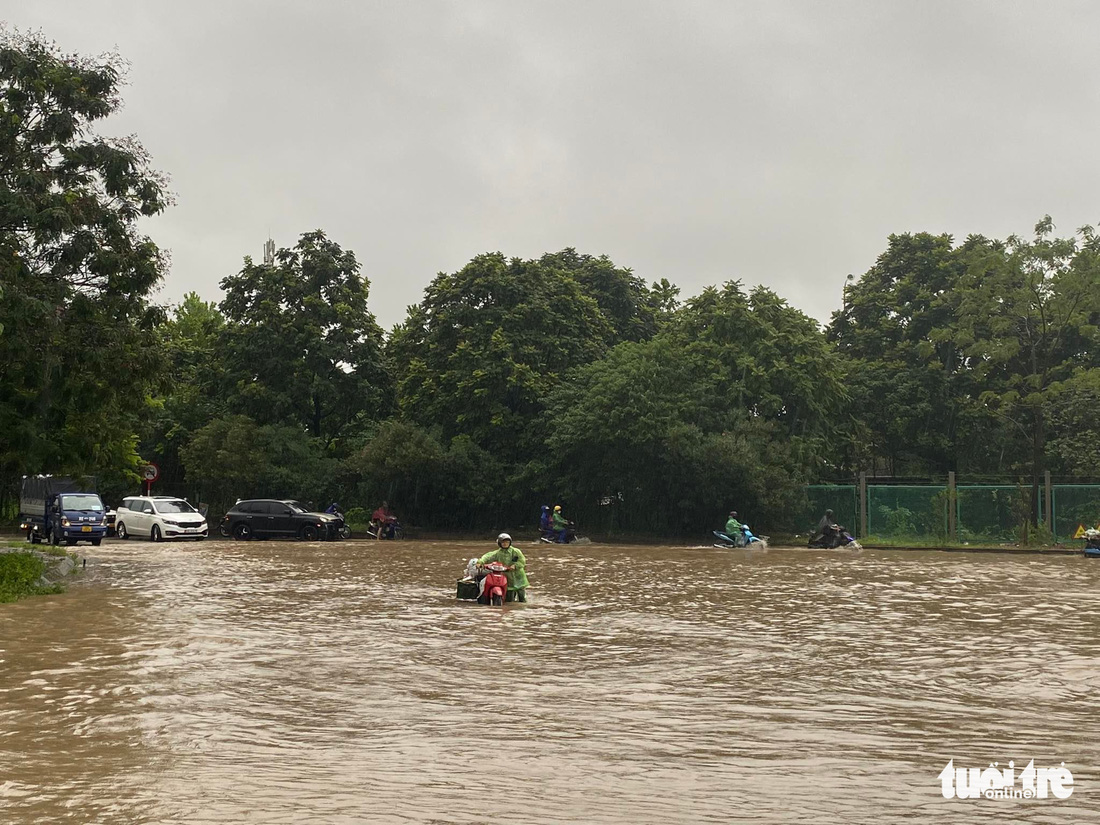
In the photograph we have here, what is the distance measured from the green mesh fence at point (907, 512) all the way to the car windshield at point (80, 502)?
27494 millimetres

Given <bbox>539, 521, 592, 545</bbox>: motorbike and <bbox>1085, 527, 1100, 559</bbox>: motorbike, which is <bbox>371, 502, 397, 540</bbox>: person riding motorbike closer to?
<bbox>539, 521, 592, 545</bbox>: motorbike

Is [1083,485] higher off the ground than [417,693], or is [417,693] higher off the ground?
[1083,485]

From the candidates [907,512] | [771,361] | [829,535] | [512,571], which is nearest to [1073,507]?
[907,512]

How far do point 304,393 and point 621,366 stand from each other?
56.3 ft

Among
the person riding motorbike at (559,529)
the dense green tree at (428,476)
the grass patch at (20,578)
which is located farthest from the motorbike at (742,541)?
the grass patch at (20,578)

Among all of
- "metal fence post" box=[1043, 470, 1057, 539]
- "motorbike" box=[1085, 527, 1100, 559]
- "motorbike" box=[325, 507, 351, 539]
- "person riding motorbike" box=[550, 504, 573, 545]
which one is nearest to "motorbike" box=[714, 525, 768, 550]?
"person riding motorbike" box=[550, 504, 573, 545]

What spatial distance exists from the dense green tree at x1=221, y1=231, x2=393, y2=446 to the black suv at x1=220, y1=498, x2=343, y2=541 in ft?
31.6

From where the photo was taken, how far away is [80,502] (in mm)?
39031

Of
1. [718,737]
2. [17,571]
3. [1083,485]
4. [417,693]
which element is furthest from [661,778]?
[1083,485]

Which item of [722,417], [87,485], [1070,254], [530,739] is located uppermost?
[1070,254]

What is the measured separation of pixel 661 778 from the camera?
7.80 m

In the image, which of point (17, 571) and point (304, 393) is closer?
point (17, 571)

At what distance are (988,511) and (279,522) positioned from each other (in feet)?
87.4

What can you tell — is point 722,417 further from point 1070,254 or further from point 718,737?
point 718,737
